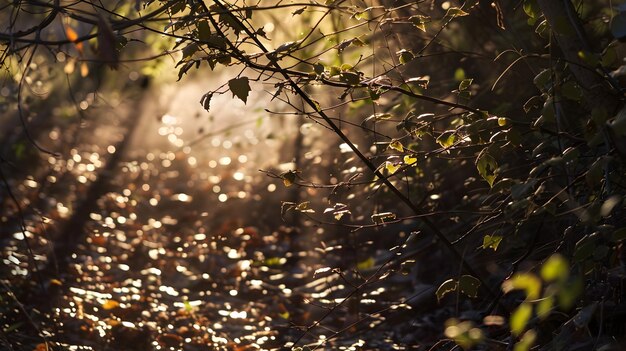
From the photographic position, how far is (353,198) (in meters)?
5.44

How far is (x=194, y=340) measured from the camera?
4.55m

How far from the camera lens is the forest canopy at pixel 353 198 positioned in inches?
108

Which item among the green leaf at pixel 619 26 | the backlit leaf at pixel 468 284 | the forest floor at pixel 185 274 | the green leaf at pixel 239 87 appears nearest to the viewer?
the green leaf at pixel 619 26

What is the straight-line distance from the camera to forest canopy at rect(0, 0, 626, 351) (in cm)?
276

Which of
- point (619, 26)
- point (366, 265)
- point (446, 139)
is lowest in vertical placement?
point (619, 26)

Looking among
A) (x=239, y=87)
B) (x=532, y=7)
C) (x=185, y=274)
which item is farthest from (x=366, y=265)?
(x=239, y=87)

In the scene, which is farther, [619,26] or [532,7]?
[532,7]

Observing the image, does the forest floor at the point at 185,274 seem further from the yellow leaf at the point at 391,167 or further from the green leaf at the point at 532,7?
the green leaf at the point at 532,7

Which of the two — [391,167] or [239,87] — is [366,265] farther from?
[239,87]

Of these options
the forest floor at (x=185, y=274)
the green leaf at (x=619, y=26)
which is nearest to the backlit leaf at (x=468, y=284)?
the forest floor at (x=185, y=274)

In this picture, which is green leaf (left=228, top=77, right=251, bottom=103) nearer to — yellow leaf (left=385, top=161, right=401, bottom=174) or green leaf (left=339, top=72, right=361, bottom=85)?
green leaf (left=339, top=72, right=361, bottom=85)

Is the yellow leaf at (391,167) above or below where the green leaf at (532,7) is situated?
below

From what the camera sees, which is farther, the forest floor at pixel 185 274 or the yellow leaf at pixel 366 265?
the yellow leaf at pixel 366 265

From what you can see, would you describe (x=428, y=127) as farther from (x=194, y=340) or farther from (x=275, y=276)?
(x=275, y=276)
